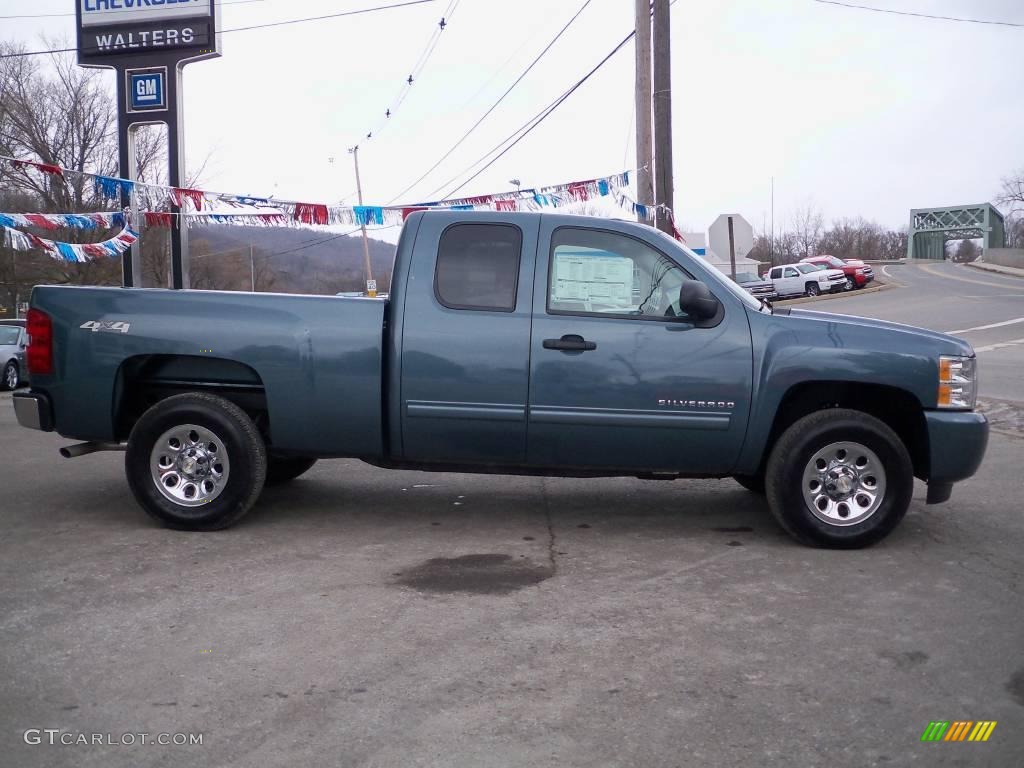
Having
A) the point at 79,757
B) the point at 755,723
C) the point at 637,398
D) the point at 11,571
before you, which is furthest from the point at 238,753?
the point at 637,398

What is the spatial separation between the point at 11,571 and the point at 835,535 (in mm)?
4617

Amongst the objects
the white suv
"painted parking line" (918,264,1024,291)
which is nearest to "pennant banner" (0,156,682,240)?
the white suv

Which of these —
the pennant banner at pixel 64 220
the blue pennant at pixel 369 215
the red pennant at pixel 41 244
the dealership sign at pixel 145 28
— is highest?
the dealership sign at pixel 145 28

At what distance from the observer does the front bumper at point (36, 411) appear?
598 cm

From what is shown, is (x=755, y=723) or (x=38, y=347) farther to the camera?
(x=38, y=347)

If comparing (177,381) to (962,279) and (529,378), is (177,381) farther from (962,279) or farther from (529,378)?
(962,279)

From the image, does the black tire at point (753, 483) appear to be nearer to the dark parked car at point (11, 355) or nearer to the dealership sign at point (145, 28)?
the dealership sign at point (145, 28)

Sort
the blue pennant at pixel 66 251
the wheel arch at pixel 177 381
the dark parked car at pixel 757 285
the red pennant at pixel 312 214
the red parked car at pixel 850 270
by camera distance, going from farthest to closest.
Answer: the red parked car at pixel 850 270 → the dark parked car at pixel 757 285 → the blue pennant at pixel 66 251 → the red pennant at pixel 312 214 → the wheel arch at pixel 177 381

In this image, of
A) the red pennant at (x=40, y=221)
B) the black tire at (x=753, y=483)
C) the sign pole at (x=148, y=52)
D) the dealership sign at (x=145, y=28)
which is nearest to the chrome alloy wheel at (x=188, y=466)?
the black tire at (x=753, y=483)

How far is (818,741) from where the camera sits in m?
3.24

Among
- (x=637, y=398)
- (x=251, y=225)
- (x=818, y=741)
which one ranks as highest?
(x=251, y=225)

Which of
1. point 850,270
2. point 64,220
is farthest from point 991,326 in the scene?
point 64,220

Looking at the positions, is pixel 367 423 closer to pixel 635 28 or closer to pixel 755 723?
pixel 755 723

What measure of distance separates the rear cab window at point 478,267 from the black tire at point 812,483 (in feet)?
6.15
